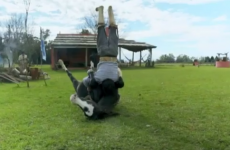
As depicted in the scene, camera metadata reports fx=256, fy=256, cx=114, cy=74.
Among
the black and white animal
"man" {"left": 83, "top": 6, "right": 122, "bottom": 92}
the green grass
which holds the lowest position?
the green grass

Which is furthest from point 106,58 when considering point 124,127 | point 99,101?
point 124,127

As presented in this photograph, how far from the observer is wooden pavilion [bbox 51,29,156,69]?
884 inches

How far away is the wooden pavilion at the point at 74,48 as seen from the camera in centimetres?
2245

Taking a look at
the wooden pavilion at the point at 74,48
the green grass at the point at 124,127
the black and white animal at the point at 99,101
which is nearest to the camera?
the green grass at the point at 124,127

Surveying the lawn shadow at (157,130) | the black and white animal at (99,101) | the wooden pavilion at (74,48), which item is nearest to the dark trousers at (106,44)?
the black and white animal at (99,101)

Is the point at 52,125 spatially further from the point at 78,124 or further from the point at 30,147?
the point at 30,147

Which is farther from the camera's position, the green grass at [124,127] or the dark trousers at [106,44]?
the dark trousers at [106,44]

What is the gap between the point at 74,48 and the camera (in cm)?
2409


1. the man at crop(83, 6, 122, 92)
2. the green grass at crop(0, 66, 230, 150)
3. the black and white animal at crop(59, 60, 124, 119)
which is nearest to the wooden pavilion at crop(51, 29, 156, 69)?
the green grass at crop(0, 66, 230, 150)

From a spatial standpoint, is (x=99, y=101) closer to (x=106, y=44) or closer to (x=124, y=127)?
(x=124, y=127)

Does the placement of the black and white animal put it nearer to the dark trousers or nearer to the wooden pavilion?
the dark trousers

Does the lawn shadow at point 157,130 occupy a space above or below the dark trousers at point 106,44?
below

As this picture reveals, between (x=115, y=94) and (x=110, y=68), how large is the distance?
1.59ft

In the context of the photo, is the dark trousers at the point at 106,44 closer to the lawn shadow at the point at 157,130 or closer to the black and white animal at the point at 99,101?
the black and white animal at the point at 99,101
